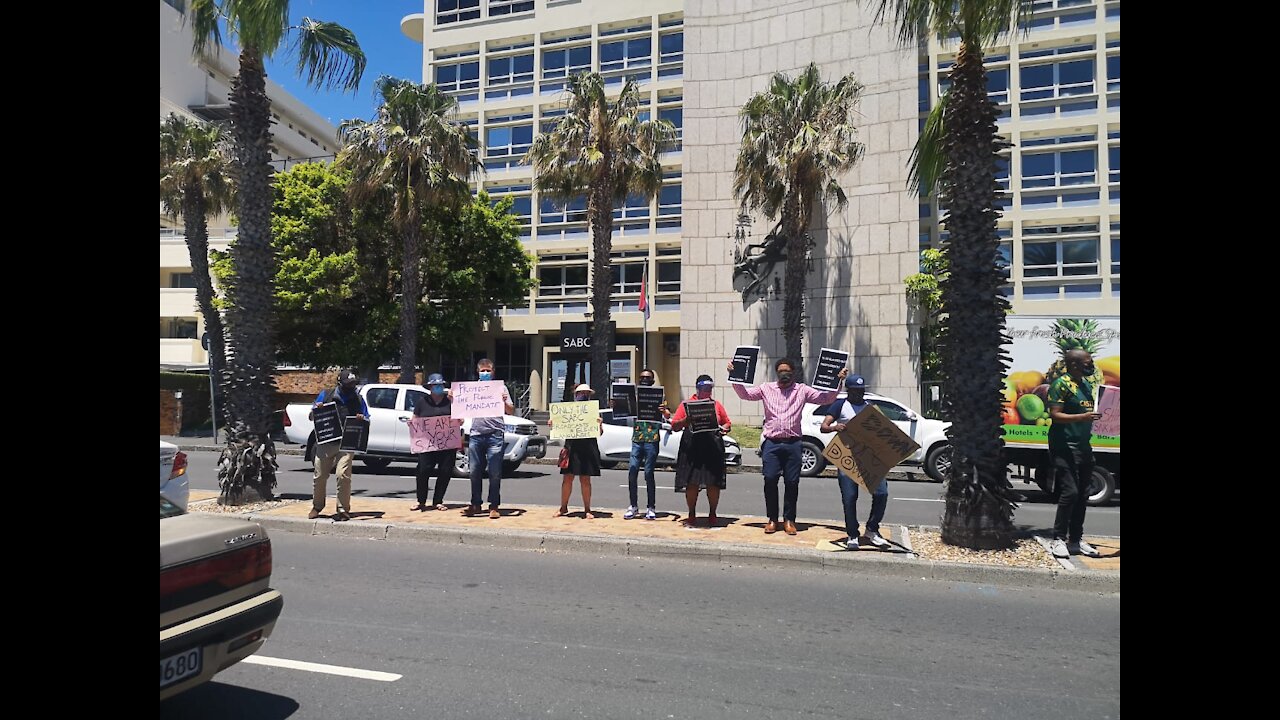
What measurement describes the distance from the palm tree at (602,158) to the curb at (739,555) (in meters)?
13.9

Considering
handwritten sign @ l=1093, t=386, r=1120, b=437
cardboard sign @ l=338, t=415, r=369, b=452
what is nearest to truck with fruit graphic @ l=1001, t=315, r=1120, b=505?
handwritten sign @ l=1093, t=386, r=1120, b=437

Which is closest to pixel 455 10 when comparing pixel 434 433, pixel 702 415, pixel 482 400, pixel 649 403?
pixel 434 433

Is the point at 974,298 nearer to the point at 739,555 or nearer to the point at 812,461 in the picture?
the point at 739,555

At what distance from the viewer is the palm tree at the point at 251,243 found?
35.3 feet

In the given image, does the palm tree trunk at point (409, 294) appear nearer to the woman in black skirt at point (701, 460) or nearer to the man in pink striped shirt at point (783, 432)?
the woman in black skirt at point (701, 460)

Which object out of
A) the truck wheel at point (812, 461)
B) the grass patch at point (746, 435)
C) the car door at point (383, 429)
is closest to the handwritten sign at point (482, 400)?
the car door at point (383, 429)

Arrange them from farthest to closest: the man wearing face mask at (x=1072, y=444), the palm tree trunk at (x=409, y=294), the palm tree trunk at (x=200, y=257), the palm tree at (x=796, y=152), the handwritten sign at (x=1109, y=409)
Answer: the palm tree trunk at (x=200, y=257), the palm tree trunk at (x=409, y=294), the palm tree at (x=796, y=152), the handwritten sign at (x=1109, y=409), the man wearing face mask at (x=1072, y=444)

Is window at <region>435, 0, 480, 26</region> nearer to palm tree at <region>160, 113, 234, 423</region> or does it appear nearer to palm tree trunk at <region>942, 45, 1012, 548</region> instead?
palm tree at <region>160, 113, 234, 423</region>

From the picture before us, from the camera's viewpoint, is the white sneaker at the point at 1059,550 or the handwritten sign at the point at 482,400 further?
the handwritten sign at the point at 482,400

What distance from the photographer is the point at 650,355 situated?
33.6m

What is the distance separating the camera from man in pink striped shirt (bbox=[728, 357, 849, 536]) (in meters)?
8.56

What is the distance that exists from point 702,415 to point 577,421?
5.84ft
